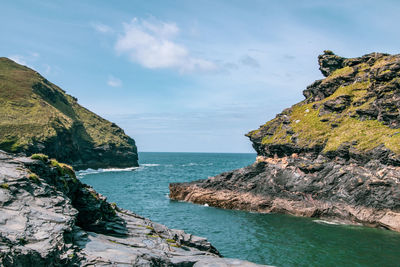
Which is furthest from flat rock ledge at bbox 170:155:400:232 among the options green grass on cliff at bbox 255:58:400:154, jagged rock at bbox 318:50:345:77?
jagged rock at bbox 318:50:345:77

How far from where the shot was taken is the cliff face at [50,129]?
112500mm

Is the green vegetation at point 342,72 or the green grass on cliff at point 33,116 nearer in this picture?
the green vegetation at point 342,72

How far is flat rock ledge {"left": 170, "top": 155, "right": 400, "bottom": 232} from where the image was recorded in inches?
1633

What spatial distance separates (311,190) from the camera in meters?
49.8

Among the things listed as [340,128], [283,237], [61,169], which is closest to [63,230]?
[61,169]

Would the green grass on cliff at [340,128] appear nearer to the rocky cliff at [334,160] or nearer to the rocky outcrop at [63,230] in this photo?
the rocky cliff at [334,160]

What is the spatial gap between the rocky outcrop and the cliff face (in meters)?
98.3

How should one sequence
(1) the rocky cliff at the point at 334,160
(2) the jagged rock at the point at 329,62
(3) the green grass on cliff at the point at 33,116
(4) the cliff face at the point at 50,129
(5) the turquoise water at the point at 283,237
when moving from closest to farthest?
(5) the turquoise water at the point at 283,237
(1) the rocky cliff at the point at 334,160
(2) the jagged rock at the point at 329,62
(3) the green grass on cliff at the point at 33,116
(4) the cliff face at the point at 50,129

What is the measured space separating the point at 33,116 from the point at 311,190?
412ft

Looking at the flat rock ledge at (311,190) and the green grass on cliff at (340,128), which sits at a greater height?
the green grass on cliff at (340,128)

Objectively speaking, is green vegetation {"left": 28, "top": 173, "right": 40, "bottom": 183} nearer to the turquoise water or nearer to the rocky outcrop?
the rocky outcrop

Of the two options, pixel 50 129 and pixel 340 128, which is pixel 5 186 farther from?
pixel 50 129

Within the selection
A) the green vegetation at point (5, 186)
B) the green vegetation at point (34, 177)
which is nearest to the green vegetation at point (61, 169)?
the green vegetation at point (34, 177)

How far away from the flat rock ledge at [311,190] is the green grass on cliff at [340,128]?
390cm
